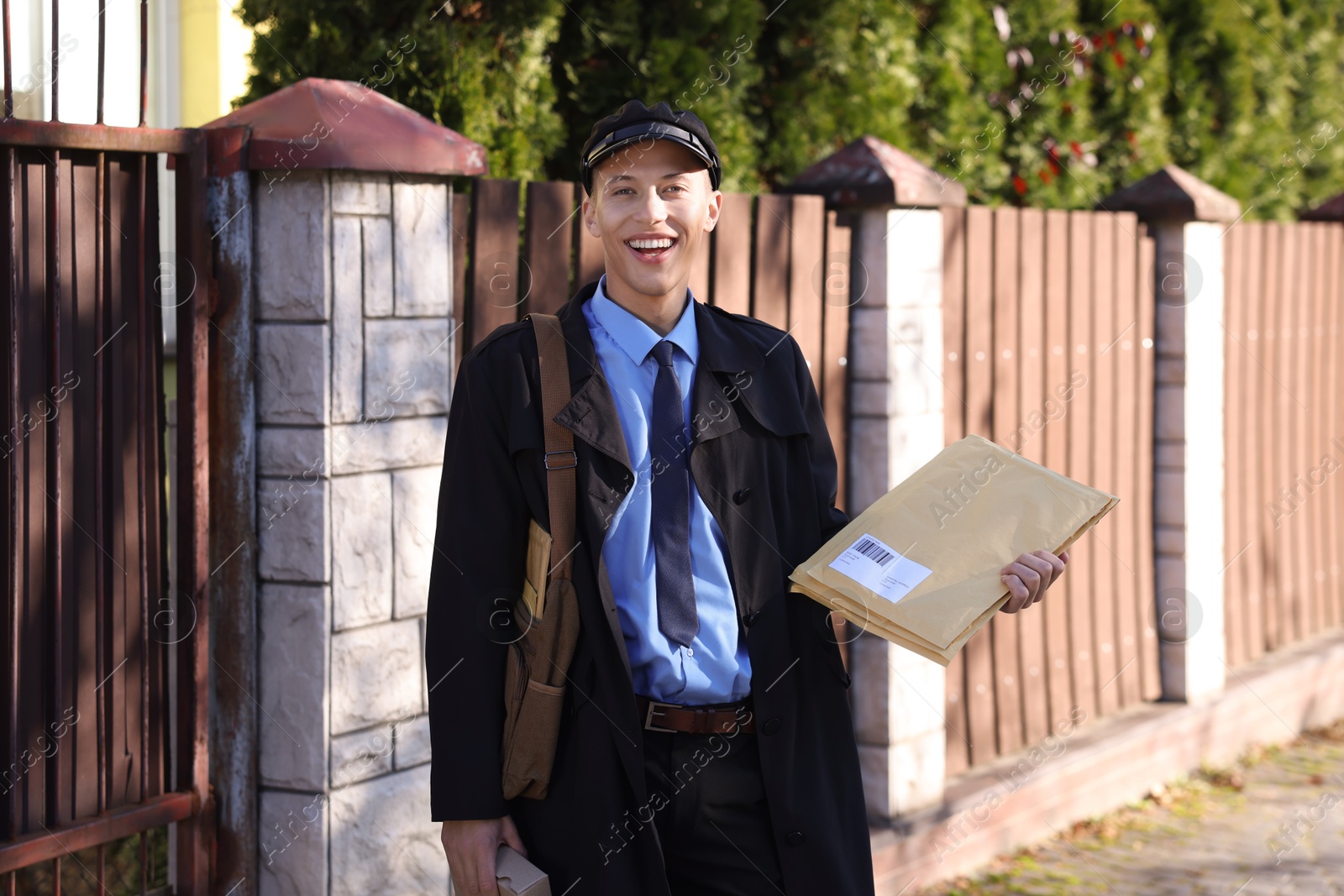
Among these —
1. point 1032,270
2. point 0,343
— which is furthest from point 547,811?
point 1032,270

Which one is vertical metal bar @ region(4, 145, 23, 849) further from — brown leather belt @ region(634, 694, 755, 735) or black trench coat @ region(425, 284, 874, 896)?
brown leather belt @ region(634, 694, 755, 735)

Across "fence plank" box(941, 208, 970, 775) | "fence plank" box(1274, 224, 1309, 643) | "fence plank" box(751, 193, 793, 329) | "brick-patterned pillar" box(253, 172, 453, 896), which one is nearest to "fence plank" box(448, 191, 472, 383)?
"brick-patterned pillar" box(253, 172, 453, 896)

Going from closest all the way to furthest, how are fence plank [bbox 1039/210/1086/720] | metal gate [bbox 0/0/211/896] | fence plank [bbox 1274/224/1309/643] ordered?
metal gate [bbox 0/0/211/896], fence plank [bbox 1039/210/1086/720], fence plank [bbox 1274/224/1309/643]

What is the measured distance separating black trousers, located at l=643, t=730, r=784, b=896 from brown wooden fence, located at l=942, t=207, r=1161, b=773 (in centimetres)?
280

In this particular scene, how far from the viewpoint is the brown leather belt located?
2.40 m

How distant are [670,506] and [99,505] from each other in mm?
1499

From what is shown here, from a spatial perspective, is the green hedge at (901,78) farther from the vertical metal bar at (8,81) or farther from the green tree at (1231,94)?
the vertical metal bar at (8,81)

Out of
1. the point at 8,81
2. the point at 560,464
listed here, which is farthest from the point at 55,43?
the point at 560,464

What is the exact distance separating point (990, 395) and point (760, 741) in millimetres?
3237

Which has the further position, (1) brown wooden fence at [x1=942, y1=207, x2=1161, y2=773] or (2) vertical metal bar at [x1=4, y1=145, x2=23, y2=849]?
(1) brown wooden fence at [x1=942, y1=207, x2=1161, y2=773]

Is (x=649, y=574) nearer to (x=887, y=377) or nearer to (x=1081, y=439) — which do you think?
(x=887, y=377)

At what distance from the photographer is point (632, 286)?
250 centimetres

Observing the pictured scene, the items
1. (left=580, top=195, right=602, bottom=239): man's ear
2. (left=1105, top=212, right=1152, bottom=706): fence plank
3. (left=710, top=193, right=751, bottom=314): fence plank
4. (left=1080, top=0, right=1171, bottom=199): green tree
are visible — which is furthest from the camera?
(left=1080, top=0, right=1171, bottom=199): green tree

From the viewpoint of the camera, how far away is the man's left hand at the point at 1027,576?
245cm
